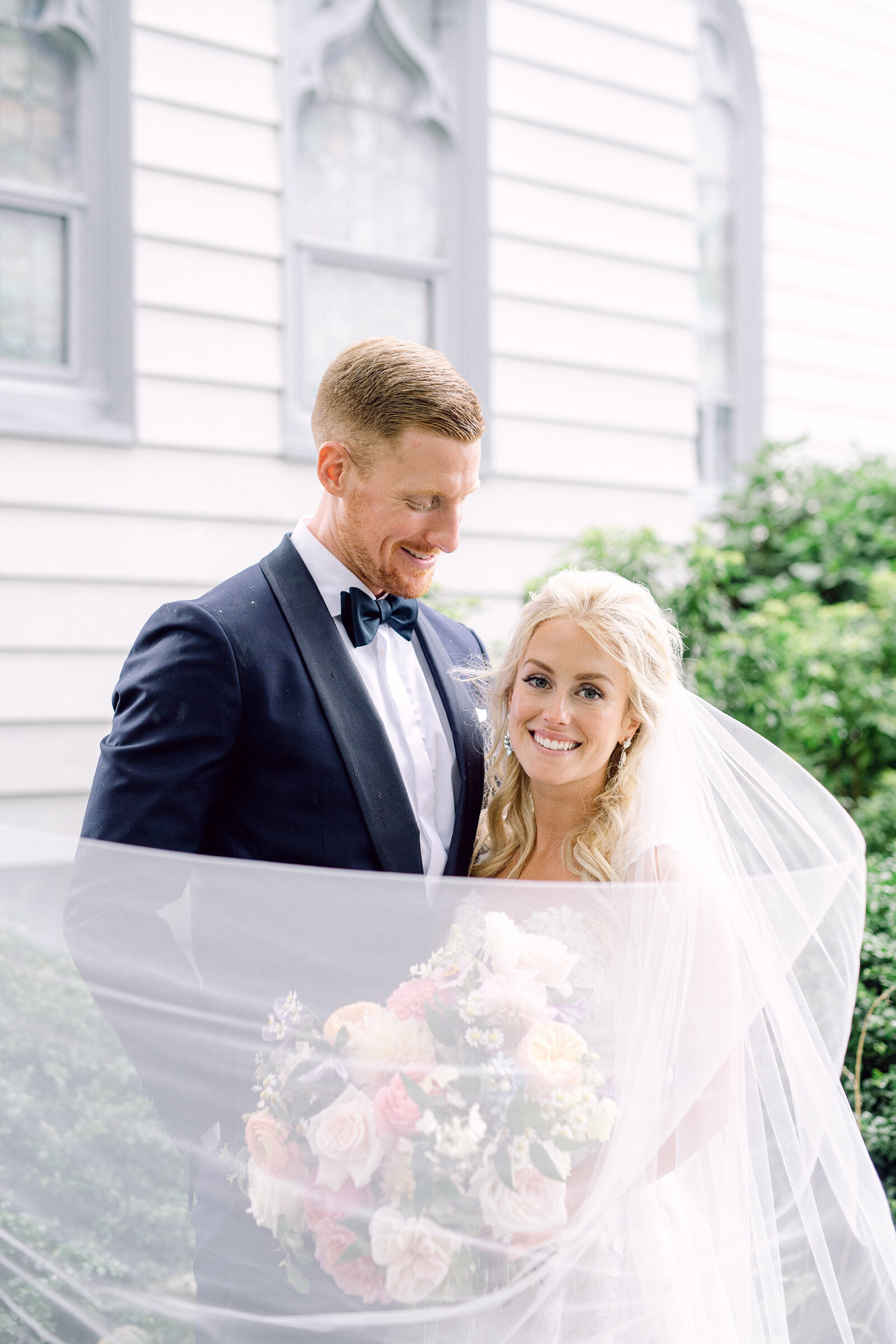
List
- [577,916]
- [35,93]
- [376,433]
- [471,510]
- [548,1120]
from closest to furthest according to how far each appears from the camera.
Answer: [548,1120]
[577,916]
[376,433]
[35,93]
[471,510]

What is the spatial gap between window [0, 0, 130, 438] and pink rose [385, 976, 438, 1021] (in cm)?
301

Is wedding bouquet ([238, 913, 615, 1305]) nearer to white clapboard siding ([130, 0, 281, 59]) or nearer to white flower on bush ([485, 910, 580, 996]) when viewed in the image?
white flower on bush ([485, 910, 580, 996])

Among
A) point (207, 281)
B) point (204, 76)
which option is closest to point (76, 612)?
point (207, 281)

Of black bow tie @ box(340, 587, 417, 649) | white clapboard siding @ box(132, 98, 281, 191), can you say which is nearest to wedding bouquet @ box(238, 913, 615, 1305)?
black bow tie @ box(340, 587, 417, 649)

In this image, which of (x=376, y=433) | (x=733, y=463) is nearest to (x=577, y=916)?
(x=376, y=433)

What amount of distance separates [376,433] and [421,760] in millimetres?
638

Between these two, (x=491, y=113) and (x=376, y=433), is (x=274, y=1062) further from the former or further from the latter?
(x=491, y=113)

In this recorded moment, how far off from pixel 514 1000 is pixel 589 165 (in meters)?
4.85

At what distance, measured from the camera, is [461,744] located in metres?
2.38

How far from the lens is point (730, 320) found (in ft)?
23.2

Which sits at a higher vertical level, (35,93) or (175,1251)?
(35,93)

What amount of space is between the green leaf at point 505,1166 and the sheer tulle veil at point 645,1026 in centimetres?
9

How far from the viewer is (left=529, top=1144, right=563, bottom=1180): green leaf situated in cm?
159

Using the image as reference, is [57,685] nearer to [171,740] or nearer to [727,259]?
[171,740]
